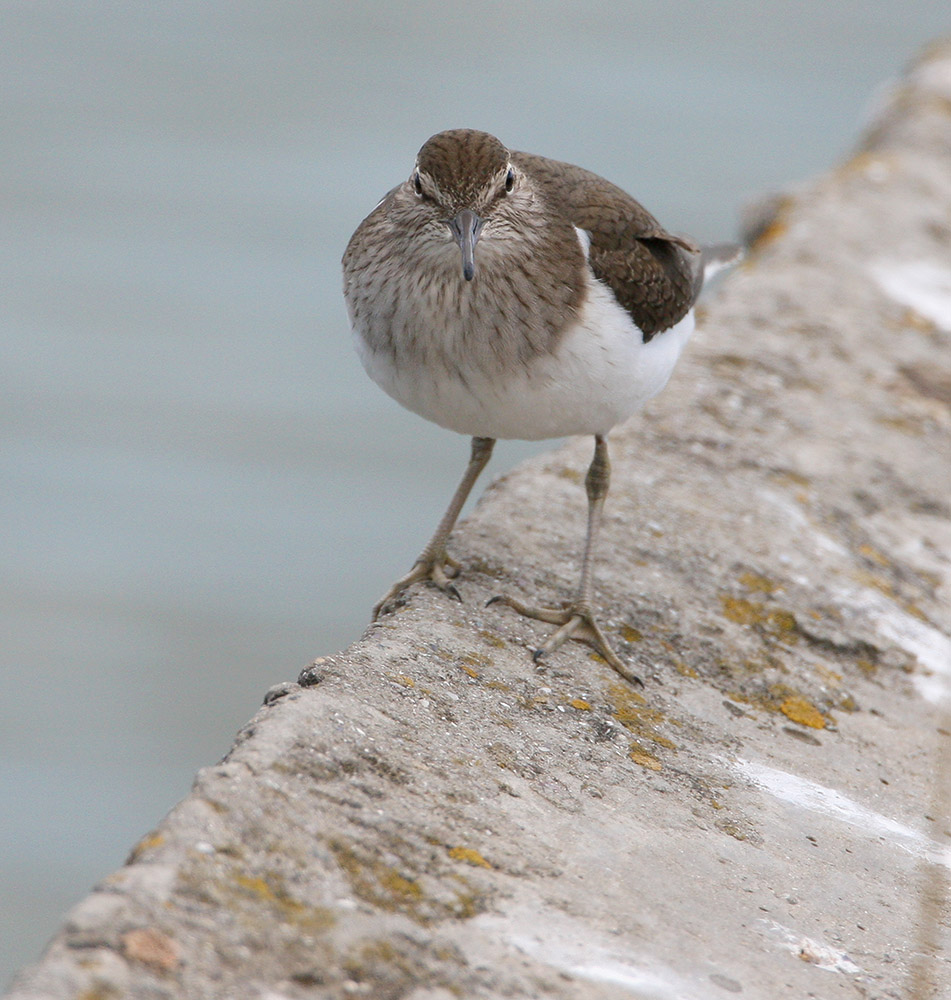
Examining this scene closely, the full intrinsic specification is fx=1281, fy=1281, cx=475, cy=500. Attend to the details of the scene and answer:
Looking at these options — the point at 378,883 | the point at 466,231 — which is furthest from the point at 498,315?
the point at 378,883

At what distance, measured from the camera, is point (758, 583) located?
461 centimetres

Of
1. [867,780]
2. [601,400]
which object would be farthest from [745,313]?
[867,780]

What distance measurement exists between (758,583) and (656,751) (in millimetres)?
1218

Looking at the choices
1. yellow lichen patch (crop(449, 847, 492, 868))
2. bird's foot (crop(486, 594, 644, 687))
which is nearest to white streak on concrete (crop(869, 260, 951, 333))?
bird's foot (crop(486, 594, 644, 687))

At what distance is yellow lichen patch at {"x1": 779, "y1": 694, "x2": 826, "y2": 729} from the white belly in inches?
45.5

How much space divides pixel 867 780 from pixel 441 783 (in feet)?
4.87

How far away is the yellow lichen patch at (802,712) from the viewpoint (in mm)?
4012

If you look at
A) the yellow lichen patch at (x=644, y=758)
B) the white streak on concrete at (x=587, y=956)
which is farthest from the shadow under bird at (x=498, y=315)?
the white streak on concrete at (x=587, y=956)

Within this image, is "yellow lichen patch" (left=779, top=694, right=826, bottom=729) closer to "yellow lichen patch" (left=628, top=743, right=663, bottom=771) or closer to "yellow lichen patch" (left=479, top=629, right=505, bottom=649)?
"yellow lichen patch" (left=628, top=743, right=663, bottom=771)

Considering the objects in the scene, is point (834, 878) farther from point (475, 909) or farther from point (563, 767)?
point (475, 909)

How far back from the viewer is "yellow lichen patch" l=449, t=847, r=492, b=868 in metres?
2.73

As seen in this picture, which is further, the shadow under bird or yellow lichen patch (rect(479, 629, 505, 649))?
the shadow under bird

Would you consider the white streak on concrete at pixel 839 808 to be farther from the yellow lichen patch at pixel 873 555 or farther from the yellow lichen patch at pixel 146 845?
the yellow lichen patch at pixel 146 845

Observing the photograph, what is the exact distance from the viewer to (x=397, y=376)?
4.36 meters
